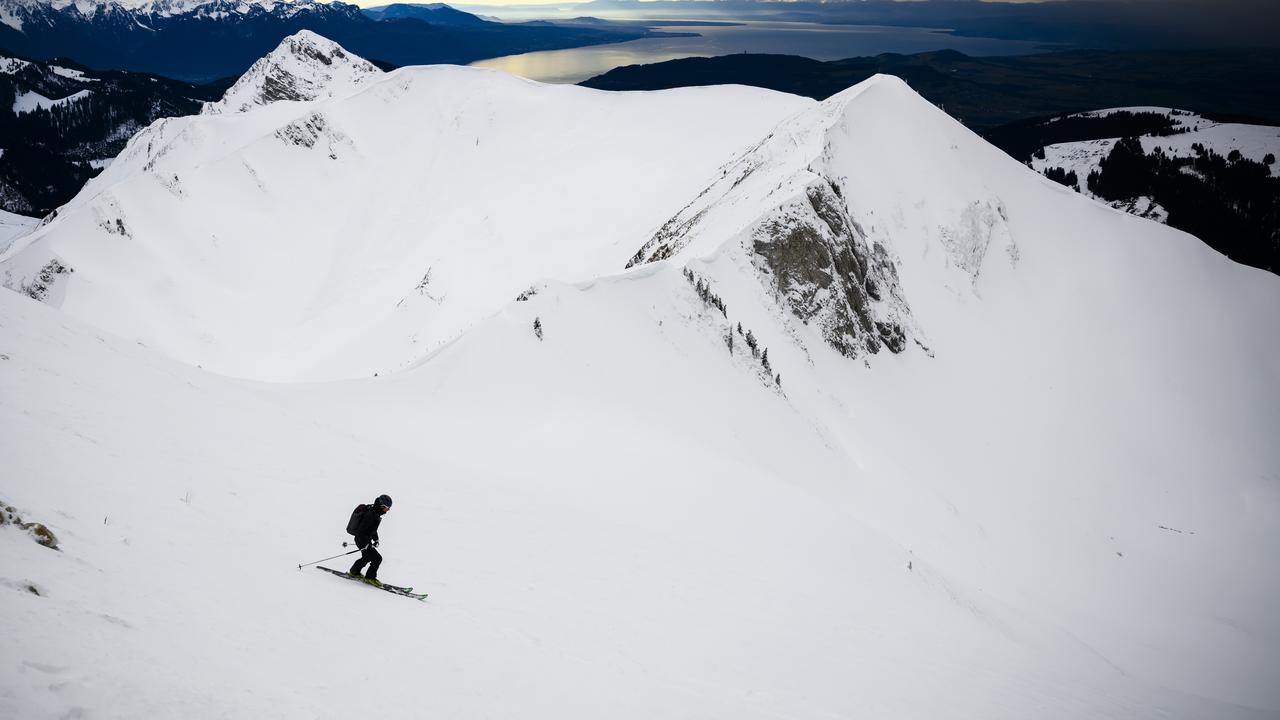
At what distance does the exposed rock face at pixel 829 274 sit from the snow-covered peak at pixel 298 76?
117575mm

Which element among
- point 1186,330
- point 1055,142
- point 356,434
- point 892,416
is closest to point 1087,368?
point 1186,330

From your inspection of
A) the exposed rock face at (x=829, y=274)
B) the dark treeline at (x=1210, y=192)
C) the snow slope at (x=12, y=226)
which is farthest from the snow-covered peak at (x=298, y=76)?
the dark treeline at (x=1210, y=192)

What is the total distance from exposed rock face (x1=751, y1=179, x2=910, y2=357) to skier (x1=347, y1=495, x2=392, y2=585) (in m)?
26.9

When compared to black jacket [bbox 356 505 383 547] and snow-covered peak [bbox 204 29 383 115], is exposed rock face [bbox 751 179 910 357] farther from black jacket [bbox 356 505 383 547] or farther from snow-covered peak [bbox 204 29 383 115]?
snow-covered peak [bbox 204 29 383 115]

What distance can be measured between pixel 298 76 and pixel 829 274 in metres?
136

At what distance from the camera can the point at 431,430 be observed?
18484 mm

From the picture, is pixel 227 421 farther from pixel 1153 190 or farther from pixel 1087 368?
pixel 1153 190

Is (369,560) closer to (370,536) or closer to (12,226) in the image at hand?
(370,536)

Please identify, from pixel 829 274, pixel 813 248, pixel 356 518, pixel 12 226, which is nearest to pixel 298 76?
pixel 12 226

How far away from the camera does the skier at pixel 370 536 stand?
365 inches

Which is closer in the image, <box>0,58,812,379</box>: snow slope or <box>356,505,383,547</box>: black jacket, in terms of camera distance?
<box>356,505,383,547</box>: black jacket

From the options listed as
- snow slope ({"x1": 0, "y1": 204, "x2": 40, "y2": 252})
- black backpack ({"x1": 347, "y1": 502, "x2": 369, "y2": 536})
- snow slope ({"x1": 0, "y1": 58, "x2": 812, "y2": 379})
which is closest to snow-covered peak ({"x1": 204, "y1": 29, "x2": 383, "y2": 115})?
snow slope ({"x1": 0, "y1": 58, "x2": 812, "y2": 379})

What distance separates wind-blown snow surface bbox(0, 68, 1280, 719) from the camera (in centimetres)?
747

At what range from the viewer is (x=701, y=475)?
19078 mm
